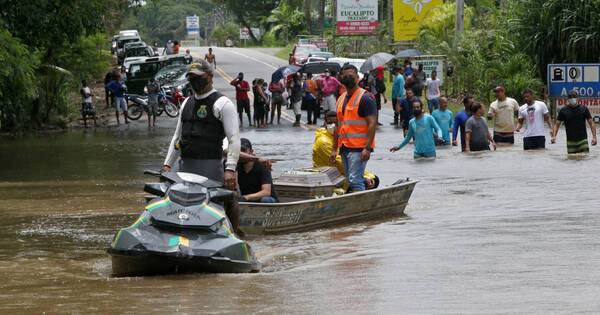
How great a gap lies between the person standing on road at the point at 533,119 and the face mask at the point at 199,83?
12.8 metres

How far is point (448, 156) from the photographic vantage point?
24.9 m

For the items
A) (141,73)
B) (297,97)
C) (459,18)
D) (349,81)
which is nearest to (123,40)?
(141,73)

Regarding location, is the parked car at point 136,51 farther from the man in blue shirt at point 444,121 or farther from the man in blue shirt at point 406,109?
the man in blue shirt at point 444,121

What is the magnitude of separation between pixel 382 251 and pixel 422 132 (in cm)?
1159

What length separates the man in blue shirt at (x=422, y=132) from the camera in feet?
78.6

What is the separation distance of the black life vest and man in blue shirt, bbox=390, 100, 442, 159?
40.1 feet

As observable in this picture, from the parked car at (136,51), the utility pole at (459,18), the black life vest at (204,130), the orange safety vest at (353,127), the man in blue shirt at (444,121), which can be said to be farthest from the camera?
the parked car at (136,51)

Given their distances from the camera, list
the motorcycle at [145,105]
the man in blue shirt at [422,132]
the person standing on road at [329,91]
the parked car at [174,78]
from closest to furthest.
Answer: the man in blue shirt at [422,132] < the person standing on road at [329,91] < the motorcycle at [145,105] < the parked car at [174,78]

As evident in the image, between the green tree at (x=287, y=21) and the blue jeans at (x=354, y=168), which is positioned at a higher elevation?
the green tree at (x=287, y=21)

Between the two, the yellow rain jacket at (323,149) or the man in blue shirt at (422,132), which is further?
the man in blue shirt at (422,132)

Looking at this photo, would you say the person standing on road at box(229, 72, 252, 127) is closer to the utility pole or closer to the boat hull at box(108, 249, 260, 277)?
the utility pole

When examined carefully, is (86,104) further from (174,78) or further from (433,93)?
(433,93)

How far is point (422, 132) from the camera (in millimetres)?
24219

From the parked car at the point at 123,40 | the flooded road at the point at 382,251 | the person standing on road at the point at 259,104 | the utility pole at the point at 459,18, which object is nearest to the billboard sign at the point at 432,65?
the utility pole at the point at 459,18
